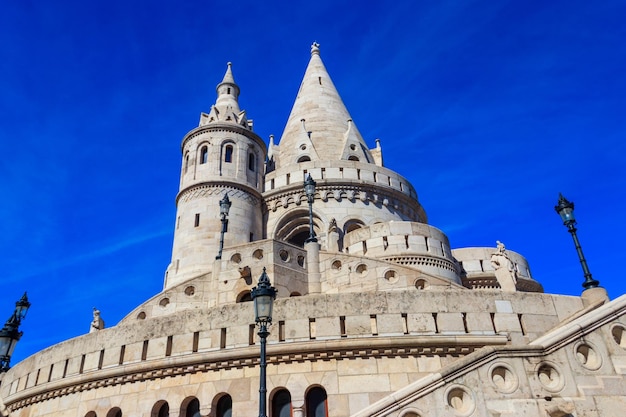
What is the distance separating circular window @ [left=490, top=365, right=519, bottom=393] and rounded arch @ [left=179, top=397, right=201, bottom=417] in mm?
5803

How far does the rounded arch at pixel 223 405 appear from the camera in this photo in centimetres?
988

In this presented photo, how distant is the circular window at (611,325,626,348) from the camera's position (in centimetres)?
759

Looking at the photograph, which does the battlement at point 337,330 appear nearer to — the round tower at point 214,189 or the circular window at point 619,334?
the circular window at point 619,334

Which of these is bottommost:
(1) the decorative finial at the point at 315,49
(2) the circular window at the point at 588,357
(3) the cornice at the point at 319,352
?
(2) the circular window at the point at 588,357

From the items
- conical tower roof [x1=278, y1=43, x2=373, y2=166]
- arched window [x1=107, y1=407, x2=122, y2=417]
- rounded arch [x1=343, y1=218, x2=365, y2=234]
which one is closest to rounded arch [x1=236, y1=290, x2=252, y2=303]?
arched window [x1=107, y1=407, x2=122, y2=417]

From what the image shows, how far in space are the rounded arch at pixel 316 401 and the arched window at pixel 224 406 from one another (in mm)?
1501

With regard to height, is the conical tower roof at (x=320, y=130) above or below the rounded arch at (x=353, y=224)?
above

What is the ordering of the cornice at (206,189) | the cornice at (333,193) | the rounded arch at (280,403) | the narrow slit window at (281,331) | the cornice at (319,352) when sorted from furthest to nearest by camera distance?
the cornice at (333,193), the cornice at (206,189), the narrow slit window at (281,331), the cornice at (319,352), the rounded arch at (280,403)

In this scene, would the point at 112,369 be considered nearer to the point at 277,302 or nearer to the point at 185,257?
the point at 277,302

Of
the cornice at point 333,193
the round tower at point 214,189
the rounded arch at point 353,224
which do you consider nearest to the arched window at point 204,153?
the round tower at point 214,189

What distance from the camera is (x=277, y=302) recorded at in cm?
1065

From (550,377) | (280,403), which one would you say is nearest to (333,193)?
(280,403)

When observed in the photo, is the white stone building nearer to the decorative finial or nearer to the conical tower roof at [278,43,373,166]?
the conical tower roof at [278,43,373,166]

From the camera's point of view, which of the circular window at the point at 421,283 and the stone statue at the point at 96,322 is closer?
the circular window at the point at 421,283
